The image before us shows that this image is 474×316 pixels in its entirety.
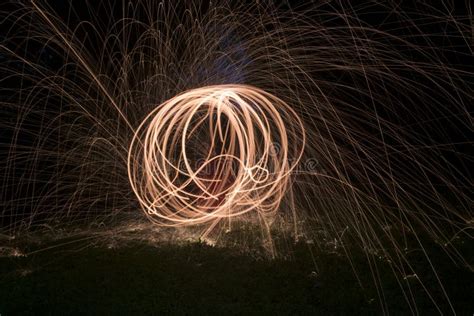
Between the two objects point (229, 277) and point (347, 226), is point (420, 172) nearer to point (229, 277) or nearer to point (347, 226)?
point (347, 226)

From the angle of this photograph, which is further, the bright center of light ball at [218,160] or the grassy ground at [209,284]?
the bright center of light ball at [218,160]

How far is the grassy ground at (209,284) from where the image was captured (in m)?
6.06

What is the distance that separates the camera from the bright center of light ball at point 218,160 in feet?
26.2

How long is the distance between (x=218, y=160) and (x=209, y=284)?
4610mm

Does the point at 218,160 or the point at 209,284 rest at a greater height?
the point at 218,160

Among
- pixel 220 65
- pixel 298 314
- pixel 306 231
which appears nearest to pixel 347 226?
pixel 306 231

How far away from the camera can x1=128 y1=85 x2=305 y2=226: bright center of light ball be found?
799 cm

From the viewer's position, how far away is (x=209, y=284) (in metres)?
6.71

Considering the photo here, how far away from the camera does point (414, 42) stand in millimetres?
12656

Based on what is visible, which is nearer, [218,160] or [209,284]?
[209,284]

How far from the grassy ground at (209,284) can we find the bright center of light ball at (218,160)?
0.76 metres

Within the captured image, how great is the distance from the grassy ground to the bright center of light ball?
759 mm

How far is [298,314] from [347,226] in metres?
3.24

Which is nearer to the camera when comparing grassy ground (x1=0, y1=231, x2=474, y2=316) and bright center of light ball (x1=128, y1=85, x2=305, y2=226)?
grassy ground (x1=0, y1=231, x2=474, y2=316)
